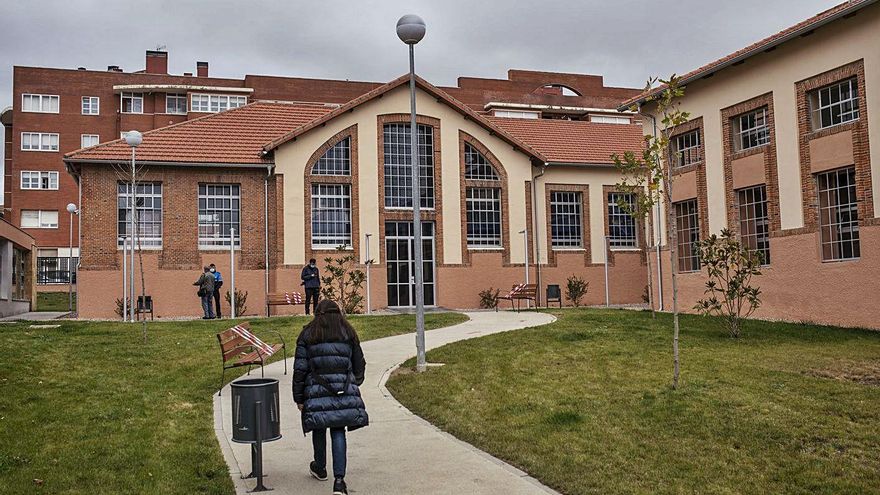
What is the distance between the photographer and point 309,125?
26.4 metres

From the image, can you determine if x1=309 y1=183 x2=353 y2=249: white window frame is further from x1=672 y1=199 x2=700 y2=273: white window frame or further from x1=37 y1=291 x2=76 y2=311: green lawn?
x1=37 y1=291 x2=76 y2=311: green lawn

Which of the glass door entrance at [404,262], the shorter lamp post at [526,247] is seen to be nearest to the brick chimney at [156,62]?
the glass door entrance at [404,262]

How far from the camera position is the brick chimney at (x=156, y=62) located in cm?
5884

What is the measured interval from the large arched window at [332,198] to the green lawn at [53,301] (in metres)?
13.3

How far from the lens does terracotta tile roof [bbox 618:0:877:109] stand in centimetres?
1705

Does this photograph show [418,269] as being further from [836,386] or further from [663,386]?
[836,386]

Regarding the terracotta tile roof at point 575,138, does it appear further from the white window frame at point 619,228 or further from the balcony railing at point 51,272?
the balcony railing at point 51,272

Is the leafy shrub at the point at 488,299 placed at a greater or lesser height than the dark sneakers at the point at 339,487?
greater

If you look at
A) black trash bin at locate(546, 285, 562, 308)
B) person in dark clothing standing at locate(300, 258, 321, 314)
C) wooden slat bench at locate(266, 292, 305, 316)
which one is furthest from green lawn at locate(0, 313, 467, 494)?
black trash bin at locate(546, 285, 562, 308)

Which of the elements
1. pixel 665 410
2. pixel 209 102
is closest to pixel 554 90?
pixel 209 102

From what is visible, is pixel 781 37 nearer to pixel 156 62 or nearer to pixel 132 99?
pixel 132 99

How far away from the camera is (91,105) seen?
5403 cm

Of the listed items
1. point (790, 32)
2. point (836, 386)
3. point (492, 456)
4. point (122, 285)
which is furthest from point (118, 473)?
point (122, 285)

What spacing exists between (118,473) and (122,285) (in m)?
19.8
